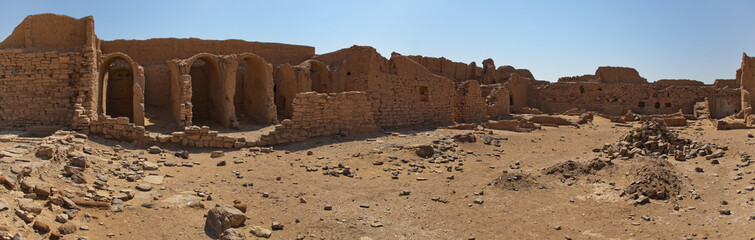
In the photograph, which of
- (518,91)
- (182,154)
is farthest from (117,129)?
(518,91)

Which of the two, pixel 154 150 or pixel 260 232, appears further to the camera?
pixel 154 150

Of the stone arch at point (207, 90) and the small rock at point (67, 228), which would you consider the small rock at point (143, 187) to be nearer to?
the small rock at point (67, 228)

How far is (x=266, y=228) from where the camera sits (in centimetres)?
656

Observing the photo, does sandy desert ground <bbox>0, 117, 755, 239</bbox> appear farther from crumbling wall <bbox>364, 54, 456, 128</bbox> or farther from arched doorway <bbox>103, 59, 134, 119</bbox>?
arched doorway <bbox>103, 59, 134, 119</bbox>

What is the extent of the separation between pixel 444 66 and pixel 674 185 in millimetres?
24126

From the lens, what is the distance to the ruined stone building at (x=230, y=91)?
463 inches

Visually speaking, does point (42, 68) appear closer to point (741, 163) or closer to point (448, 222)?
point (448, 222)

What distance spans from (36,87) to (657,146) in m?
15.1

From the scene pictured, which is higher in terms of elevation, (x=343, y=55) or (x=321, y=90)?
(x=343, y=55)

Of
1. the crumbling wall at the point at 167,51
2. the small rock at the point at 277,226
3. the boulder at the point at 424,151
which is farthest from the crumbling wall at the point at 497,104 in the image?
the small rock at the point at 277,226

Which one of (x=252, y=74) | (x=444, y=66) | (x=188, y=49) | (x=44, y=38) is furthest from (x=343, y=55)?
(x=444, y=66)

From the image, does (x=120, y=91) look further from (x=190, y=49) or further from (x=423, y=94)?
(x=423, y=94)

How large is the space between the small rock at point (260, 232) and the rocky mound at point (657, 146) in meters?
7.78

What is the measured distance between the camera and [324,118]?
13.4 meters
